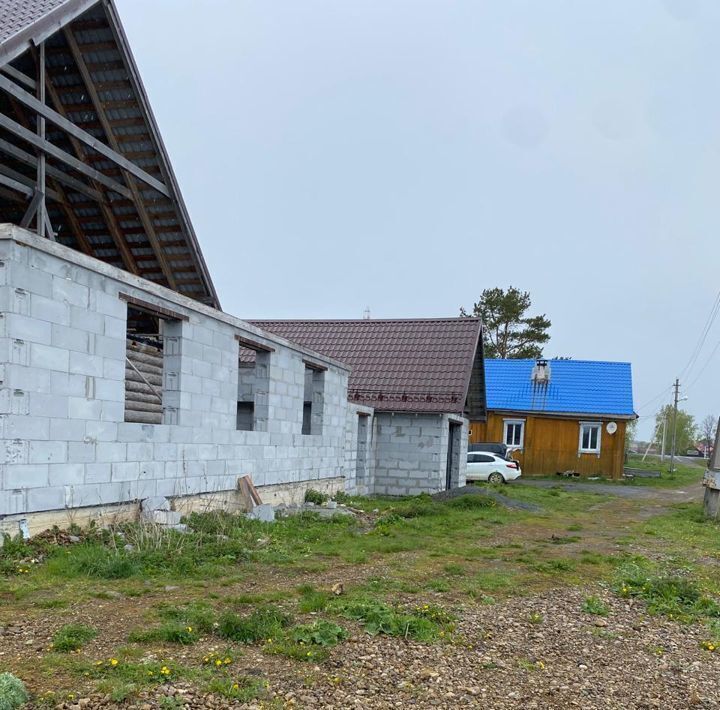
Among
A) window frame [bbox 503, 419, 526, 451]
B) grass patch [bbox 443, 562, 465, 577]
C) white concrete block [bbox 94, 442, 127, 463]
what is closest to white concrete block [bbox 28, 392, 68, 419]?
white concrete block [bbox 94, 442, 127, 463]

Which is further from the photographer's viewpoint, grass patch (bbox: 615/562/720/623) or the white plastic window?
the white plastic window

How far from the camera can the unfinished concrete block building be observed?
307 inches

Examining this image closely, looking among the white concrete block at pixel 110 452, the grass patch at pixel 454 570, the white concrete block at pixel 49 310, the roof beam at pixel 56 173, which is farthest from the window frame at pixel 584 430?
the white concrete block at pixel 49 310

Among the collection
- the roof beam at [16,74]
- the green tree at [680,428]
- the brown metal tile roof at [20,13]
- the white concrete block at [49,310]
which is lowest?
the green tree at [680,428]

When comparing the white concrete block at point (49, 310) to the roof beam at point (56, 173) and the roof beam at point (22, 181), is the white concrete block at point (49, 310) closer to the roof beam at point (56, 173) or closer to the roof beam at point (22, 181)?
the roof beam at point (22, 181)

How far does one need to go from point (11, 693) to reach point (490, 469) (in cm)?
2439

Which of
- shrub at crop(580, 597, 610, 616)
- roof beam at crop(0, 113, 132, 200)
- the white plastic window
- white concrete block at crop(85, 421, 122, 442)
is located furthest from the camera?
the white plastic window

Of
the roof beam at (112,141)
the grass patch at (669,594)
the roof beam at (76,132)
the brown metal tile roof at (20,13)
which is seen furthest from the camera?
the roof beam at (112,141)

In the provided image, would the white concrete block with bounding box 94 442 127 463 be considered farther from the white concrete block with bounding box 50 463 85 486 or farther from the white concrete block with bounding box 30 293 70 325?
the white concrete block with bounding box 30 293 70 325

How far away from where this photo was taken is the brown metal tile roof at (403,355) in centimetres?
2034

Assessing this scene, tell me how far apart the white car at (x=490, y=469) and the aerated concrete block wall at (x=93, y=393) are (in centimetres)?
1554

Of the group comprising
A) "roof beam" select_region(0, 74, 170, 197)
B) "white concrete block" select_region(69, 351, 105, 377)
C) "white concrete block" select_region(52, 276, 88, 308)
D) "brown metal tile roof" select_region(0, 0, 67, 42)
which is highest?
"brown metal tile roof" select_region(0, 0, 67, 42)

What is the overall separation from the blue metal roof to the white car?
7294mm

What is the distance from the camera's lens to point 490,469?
27.1 meters
